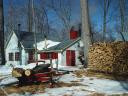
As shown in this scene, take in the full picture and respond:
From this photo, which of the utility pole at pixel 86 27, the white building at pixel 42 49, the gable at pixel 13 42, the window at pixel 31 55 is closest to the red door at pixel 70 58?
the white building at pixel 42 49

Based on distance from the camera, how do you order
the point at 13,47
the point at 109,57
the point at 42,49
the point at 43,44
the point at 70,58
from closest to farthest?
the point at 109,57 < the point at 70,58 < the point at 42,49 < the point at 13,47 < the point at 43,44

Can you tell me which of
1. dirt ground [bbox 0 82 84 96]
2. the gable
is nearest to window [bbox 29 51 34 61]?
the gable

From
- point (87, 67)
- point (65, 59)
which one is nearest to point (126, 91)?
point (87, 67)

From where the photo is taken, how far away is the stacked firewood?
20.5 metres

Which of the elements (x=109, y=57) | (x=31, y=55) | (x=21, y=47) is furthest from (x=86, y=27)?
(x=21, y=47)

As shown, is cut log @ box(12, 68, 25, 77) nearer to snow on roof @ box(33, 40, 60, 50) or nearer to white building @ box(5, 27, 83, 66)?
white building @ box(5, 27, 83, 66)

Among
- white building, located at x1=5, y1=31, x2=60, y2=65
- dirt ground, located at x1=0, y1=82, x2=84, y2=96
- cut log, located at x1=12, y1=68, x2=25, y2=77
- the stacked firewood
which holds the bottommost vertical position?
dirt ground, located at x1=0, y1=82, x2=84, y2=96

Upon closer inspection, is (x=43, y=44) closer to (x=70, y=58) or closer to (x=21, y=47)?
(x=21, y=47)

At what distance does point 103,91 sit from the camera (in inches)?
514

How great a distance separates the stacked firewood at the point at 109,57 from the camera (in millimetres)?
20531

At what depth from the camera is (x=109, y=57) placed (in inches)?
853

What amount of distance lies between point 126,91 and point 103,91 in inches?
39.9

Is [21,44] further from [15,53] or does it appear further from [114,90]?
[114,90]

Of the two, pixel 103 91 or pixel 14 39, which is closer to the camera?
pixel 103 91
